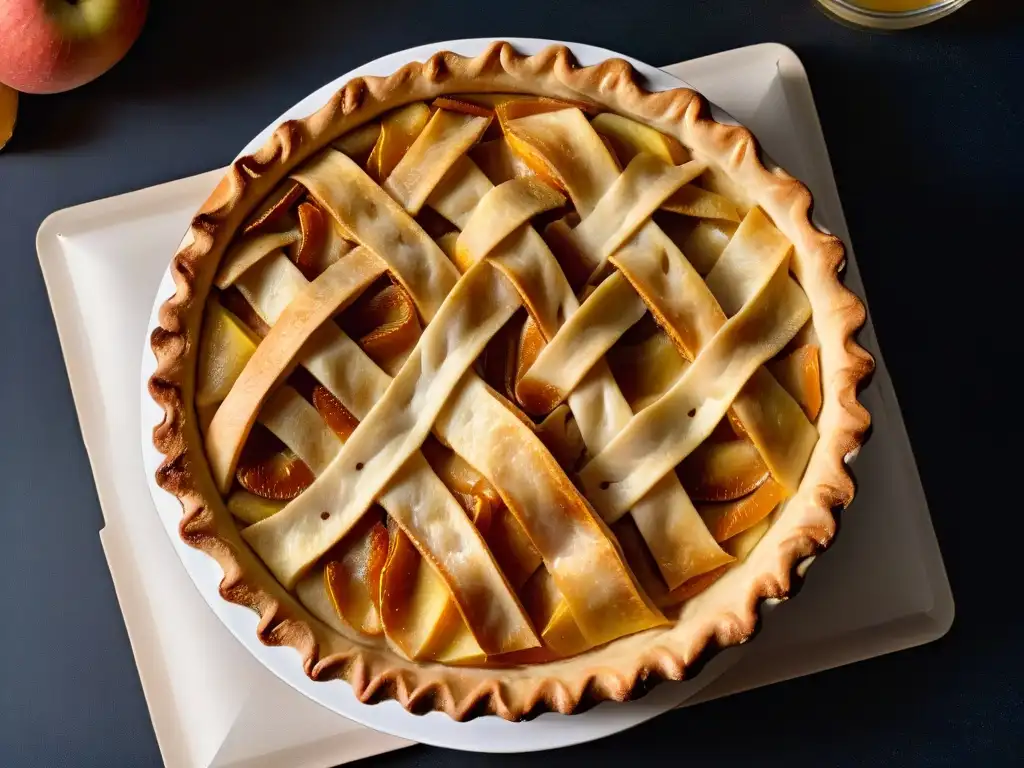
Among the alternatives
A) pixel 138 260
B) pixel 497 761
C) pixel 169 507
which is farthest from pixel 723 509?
pixel 138 260

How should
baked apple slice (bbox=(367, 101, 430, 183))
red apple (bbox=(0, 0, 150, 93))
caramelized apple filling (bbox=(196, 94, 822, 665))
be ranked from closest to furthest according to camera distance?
caramelized apple filling (bbox=(196, 94, 822, 665))
baked apple slice (bbox=(367, 101, 430, 183))
red apple (bbox=(0, 0, 150, 93))

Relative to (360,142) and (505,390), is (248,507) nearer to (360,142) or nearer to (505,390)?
(505,390)

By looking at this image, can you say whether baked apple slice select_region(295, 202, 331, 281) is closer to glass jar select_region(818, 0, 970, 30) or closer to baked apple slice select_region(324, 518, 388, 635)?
baked apple slice select_region(324, 518, 388, 635)

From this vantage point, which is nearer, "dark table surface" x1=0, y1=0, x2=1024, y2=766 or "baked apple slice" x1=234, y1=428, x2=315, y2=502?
"baked apple slice" x1=234, y1=428, x2=315, y2=502

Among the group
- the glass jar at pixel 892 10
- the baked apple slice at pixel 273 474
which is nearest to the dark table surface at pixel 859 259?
the glass jar at pixel 892 10

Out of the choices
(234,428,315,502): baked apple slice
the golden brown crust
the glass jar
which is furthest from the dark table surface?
(234,428,315,502): baked apple slice

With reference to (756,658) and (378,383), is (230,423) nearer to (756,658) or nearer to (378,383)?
(378,383)

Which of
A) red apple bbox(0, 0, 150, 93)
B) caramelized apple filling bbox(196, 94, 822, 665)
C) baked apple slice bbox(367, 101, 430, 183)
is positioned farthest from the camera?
red apple bbox(0, 0, 150, 93)

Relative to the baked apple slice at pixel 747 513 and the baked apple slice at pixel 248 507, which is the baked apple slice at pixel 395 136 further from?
the baked apple slice at pixel 747 513
